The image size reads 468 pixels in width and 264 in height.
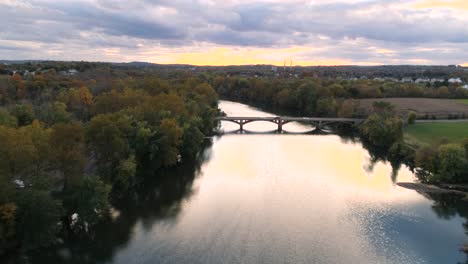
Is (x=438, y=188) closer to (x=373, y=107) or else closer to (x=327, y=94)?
(x=373, y=107)

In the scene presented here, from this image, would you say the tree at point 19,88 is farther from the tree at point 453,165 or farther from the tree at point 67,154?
the tree at point 453,165

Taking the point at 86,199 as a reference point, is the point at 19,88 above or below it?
above

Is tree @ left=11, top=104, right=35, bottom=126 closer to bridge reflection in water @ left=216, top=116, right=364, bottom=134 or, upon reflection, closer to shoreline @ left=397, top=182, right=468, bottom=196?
bridge reflection in water @ left=216, top=116, right=364, bottom=134

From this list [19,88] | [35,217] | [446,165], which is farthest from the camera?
[19,88]

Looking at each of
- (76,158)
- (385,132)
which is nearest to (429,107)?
(385,132)

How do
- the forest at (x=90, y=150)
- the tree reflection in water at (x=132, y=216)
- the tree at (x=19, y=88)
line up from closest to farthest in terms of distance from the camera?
the forest at (x=90, y=150), the tree reflection in water at (x=132, y=216), the tree at (x=19, y=88)

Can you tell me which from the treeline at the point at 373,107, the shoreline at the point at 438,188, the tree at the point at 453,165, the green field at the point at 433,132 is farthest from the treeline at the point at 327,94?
the shoreline at the point at 438,188
